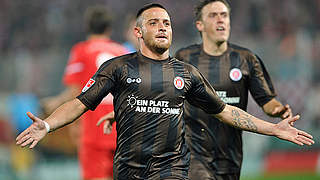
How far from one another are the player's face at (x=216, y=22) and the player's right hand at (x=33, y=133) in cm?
237

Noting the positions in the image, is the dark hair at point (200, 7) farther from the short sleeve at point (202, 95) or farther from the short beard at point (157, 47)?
the short beard at point (157, 47)

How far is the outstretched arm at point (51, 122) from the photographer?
4648 millimetres

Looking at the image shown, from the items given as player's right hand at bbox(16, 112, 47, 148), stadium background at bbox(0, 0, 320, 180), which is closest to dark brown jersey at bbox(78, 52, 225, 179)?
player's right hand at bbox(16, 112, 47, 148)

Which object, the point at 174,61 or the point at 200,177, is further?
the point at 200,177

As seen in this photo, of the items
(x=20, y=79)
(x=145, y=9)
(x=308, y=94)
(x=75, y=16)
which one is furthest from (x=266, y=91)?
(x=75, y=16)

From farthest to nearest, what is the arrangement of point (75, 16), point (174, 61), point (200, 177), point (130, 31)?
1. point (75, 16)
2. point (130, 31)
3. point (200, 177)
4. point (174, 61)

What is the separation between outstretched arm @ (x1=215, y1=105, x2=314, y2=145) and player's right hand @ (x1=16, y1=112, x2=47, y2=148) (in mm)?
1582

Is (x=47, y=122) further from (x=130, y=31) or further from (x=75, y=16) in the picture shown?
(x=75, y=16)

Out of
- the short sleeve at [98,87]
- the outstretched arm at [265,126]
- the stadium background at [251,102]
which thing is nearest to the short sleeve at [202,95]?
the outstretched arm at [265,126]

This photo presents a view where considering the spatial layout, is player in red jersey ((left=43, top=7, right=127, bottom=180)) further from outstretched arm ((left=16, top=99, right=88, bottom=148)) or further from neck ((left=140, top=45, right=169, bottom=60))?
outstretched arm ((left=16, top=99, right=88, bottom=148))

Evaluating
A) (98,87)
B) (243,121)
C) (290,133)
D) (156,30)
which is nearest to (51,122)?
(98,87)

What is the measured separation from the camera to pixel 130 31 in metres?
8.74

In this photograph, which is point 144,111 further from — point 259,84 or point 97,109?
point 97,109

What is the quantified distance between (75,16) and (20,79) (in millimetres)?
3697
